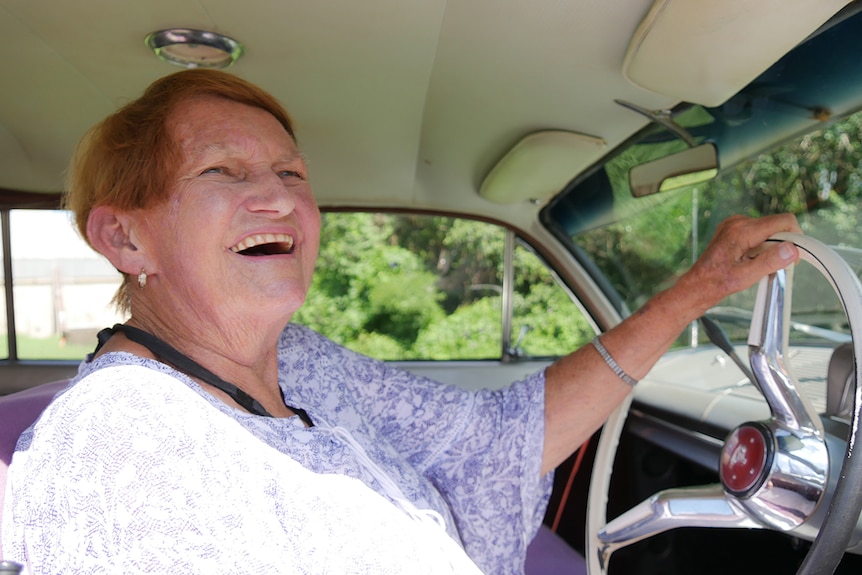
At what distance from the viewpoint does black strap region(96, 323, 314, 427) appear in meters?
1.34

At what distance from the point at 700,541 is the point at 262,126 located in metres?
1.77

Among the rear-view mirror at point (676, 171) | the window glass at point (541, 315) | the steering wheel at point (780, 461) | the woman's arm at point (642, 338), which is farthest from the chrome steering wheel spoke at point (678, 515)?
the window glass at point (541, 315)

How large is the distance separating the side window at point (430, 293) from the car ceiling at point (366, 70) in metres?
0.92

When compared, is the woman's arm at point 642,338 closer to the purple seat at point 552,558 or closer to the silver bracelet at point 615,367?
the silver bracelet at point 615,367

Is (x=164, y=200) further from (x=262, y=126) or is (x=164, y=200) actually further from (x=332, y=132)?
(x=332, y=132)

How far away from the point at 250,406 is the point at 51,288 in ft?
9.12

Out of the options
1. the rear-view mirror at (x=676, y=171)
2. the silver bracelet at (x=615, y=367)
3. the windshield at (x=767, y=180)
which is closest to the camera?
the windshield at (x=767, y=180)

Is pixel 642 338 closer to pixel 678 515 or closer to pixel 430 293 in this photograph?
pixel 678 515

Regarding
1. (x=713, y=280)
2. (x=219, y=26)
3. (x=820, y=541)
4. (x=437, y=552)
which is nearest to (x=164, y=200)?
(x=219, y=26)

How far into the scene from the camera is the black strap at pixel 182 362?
1340 mm

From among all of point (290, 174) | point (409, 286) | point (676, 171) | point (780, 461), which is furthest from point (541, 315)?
point (780, 461)

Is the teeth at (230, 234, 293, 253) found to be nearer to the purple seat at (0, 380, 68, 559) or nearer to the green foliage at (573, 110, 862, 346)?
the purple seat at (0, 380, 68, 559)

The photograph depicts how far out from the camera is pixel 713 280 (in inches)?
61.3

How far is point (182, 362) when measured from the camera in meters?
1.35
